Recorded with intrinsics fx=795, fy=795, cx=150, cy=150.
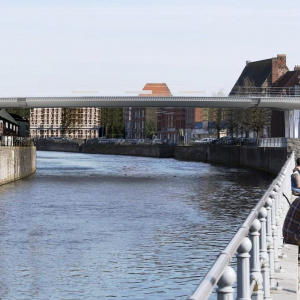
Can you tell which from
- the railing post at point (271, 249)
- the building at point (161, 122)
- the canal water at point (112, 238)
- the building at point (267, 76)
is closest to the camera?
the railing post at point (271, 249)

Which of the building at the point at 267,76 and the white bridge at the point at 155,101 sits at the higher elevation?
the building at the point at 267,76

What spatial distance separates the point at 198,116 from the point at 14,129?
71.7 metres

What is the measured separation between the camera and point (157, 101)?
65.7 meters

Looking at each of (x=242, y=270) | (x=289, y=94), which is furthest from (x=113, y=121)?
(x=242, y=270)

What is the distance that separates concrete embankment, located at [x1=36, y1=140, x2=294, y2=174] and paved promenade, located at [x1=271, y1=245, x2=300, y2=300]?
4337 cm

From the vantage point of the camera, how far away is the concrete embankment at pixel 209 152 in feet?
197

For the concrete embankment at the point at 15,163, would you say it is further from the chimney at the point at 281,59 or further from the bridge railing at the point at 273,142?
the chimney at the point at 281,59

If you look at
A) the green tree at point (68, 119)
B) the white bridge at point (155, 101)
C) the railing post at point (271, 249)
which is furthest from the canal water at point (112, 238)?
the green tree at point (68, 119)

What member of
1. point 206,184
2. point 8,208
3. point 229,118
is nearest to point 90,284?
point 8,208

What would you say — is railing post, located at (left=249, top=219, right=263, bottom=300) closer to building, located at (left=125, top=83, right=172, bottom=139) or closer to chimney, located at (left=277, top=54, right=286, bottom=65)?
chimney, located at (left=277, top=54, right=286, bottom=65)

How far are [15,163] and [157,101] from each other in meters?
16.7

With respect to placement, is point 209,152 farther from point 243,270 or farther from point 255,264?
point 243,270

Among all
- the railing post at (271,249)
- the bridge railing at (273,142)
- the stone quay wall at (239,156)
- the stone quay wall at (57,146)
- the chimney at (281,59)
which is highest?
the chimney at (281,59)

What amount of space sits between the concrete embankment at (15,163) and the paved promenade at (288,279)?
1451 inches
